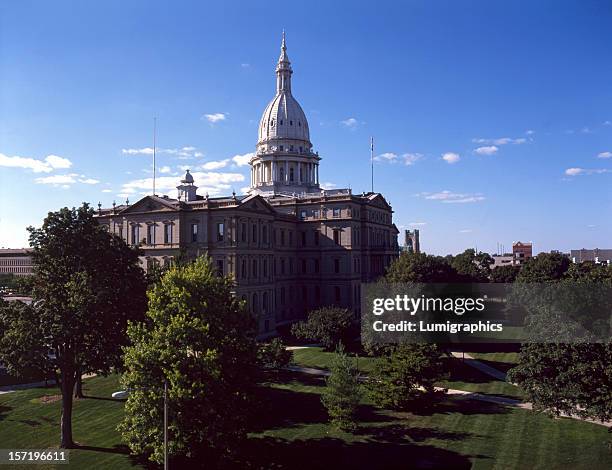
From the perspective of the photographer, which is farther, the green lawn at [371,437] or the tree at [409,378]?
the tree at [409,378]

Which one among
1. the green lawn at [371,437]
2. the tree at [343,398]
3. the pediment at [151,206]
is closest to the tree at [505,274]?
the green lawn at [371,437]

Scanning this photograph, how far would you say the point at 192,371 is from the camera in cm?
2478

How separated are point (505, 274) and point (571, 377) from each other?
66645mm

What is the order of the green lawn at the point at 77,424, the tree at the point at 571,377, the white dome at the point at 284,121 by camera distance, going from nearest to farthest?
the tree at the point at 571,377
the green lawn at the point at 77,424
the white dome at the point at 284,121

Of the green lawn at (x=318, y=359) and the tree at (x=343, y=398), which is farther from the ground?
the tree at (x=343, y=398)

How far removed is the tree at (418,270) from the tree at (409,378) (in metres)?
14.8

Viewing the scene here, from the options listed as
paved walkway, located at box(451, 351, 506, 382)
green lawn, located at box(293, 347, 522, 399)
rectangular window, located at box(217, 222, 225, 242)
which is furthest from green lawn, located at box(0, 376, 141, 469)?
paved walkway, located at box(451, 351, 506, 382)

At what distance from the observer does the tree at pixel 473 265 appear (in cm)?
8557

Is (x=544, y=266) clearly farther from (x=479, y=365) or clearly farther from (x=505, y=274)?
(x=505, y=274)

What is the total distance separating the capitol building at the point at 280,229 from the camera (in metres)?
64.5

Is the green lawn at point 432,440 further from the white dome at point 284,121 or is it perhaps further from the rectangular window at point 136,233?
the white dome at point 284,121

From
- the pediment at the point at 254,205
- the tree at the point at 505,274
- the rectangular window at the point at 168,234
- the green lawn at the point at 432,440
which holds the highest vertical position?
the pediment at the point at 254,205

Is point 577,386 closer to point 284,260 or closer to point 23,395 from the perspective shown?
point 23,395

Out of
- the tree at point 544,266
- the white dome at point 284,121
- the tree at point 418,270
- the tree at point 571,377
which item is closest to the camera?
the tree at point 571,377
